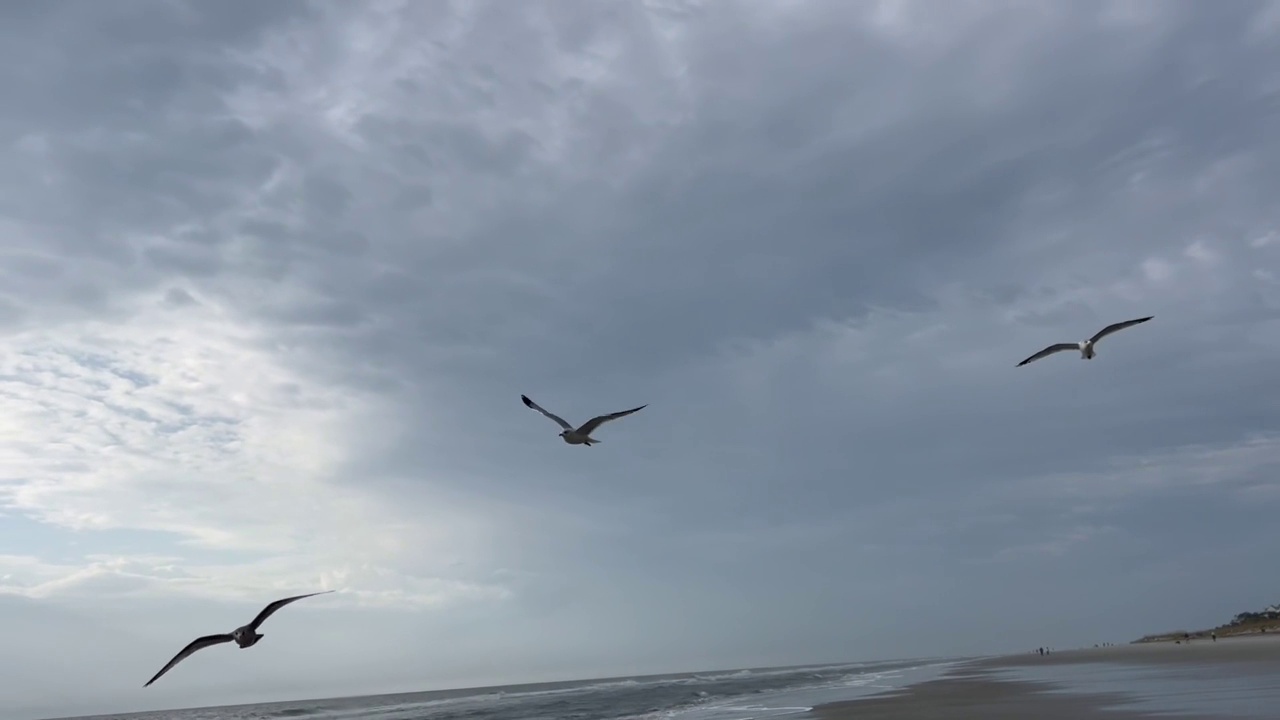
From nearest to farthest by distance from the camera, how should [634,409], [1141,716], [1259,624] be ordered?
1. [1141,716]
2. [634,409]
3. [1259,624]

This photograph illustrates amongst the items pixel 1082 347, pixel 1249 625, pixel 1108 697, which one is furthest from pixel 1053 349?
pixel 1249 625

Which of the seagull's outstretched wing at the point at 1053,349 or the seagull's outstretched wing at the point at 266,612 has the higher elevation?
the seagull's outstretched wing at the point at 1053,349

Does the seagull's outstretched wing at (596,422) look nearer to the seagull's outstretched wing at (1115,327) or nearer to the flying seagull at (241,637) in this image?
Answer: the flying seagull at (241,637)

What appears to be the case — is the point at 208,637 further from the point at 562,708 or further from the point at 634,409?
the point at 562,708

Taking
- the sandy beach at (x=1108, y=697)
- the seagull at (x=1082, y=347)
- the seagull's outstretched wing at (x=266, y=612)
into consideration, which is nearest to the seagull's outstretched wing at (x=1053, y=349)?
the seagull at (x=1082, y=347)

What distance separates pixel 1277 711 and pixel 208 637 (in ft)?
73.1

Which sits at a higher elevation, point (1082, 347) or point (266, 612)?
point (1082, 347)

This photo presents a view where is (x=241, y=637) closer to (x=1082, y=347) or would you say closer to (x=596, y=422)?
(x=596, y=422)

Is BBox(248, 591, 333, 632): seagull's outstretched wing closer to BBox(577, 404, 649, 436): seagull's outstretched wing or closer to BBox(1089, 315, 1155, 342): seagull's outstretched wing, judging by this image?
BBox(577, 404, 649, 436): seagull's outstretched wing

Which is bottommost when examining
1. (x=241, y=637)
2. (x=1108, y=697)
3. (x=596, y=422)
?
(x=1108, y=697)

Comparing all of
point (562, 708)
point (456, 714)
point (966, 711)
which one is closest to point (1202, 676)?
point (966, 711)

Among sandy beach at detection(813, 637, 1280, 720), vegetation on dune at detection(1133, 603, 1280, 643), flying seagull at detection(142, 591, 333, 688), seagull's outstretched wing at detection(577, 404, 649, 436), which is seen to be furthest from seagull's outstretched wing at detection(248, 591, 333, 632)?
vegetation on dune at detection(1133, 603, 1280, 643)

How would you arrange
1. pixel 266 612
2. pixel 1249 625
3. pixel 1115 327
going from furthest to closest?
1. pixel 1249 625
2. pixel 1115 327
3. pixel 266 612

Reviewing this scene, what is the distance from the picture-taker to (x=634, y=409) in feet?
76.7
